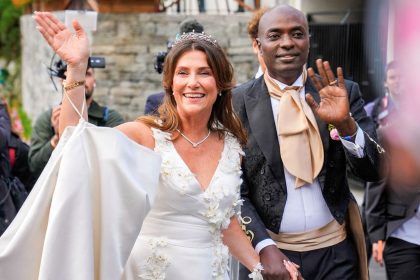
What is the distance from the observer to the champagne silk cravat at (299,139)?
15.1 feet

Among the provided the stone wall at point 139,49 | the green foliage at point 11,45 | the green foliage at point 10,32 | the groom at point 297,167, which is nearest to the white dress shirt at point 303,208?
the groom at point 297,167

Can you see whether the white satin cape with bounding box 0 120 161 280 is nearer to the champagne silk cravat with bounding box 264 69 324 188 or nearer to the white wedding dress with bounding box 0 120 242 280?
the white wedding dress with bounding box 0 120 242 280

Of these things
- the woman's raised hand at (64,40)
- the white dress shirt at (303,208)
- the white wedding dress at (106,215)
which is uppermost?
the woman's raised hand at (64,40)

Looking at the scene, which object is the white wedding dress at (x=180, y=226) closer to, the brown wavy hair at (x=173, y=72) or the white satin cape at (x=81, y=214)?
the brown wavy hair at (x=173, y=72)

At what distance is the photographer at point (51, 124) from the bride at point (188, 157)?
2569mm

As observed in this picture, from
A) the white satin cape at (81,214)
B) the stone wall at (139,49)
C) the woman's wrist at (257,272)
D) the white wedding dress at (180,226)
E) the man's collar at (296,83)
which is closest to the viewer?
the white satin cape at (81,214)

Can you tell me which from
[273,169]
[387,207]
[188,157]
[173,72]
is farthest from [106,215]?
[387,207]

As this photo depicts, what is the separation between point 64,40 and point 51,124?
3.40 metres

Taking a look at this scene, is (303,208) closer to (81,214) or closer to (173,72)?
(173,72)

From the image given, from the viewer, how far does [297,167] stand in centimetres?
461

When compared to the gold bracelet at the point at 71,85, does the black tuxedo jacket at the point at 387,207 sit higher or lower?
lower

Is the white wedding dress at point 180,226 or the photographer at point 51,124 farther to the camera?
the photographer at point 51,124

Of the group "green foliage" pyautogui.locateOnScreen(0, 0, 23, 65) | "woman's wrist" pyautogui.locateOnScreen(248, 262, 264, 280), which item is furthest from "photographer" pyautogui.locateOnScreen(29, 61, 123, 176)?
"green foliage" pyautogui.locateOnScreen(0, 0, 23, 65)

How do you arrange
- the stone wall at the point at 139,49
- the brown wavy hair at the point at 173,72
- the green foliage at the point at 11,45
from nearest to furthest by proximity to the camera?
the brown wavy hair at the point at 173,72 → the stone wall at the point at 139,49 → the green foliage at the point at 11,45
